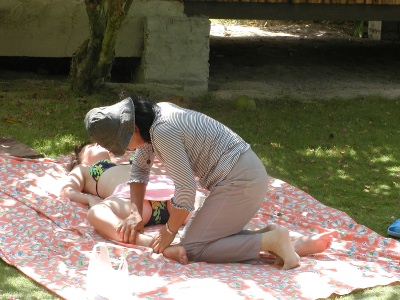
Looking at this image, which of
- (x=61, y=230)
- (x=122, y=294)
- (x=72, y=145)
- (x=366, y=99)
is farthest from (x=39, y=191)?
(x=366, y=99)

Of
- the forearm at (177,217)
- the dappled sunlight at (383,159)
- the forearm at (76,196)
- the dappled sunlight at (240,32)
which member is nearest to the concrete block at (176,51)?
the dappled sunlight at (383,159)

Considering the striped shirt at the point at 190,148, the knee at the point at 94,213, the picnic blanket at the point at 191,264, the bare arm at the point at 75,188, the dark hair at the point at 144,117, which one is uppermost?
the dark hair at the point at 144,117

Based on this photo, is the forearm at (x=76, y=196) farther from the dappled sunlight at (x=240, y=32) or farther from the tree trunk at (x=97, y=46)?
the dappled sunlight at (x=240, y=32)

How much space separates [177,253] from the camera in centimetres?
491

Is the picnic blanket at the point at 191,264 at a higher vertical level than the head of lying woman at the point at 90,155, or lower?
lower

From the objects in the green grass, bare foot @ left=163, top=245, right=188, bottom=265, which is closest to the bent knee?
bare foot @ left=163, top=245, right=188, bottom=265

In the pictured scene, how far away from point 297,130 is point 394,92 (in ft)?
6.99

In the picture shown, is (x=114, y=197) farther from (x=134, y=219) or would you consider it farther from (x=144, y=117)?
(x=144, y=117)

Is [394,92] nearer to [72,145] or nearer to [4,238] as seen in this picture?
[72,145]

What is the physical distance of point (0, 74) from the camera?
34.0ft

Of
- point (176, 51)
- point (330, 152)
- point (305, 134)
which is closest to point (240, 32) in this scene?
point (176, 51)

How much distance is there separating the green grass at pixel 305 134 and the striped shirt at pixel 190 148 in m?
1.61

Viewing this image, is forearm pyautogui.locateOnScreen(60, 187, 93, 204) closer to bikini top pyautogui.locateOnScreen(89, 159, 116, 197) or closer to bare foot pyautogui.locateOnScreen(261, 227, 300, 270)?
bikini top pyautogui.locateOnScreen(89, 159, 116, 197)

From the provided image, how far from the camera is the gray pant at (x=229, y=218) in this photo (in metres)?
4.90
